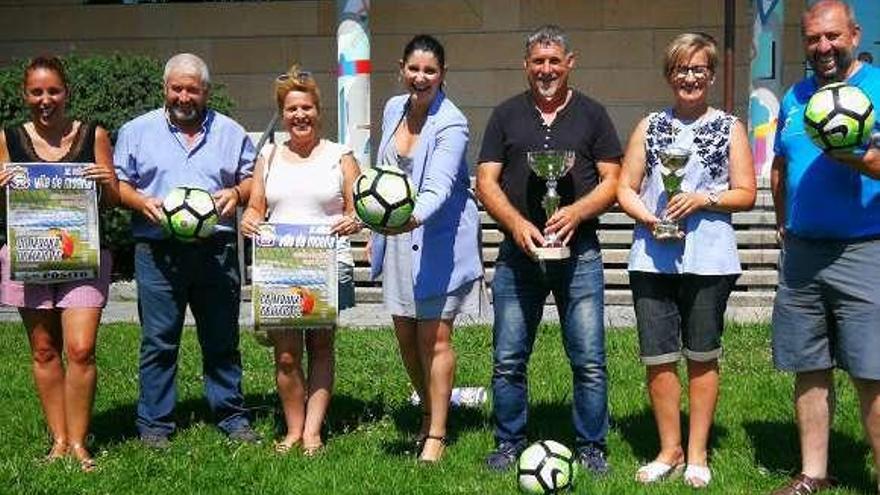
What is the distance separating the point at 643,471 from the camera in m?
5.65

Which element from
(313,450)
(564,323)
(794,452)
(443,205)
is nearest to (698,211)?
(564,323)

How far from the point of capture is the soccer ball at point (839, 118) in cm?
466

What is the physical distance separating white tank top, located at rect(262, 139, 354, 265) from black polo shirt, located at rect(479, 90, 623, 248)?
809mm

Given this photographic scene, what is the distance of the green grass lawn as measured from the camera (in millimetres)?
5602

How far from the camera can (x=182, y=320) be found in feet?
20.7

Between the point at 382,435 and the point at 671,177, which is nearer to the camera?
the point at 671,177

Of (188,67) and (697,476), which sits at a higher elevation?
(188,67)

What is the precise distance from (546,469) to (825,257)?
5.13ft

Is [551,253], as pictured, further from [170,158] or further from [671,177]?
[170,158]

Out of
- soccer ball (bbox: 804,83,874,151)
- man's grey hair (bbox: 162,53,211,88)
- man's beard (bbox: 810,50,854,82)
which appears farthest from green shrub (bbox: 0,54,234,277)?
soccer ball (bbox: 804,83,874,151)

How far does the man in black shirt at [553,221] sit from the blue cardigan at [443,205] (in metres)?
0.16

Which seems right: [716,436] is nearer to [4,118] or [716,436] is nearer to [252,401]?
[252,401]

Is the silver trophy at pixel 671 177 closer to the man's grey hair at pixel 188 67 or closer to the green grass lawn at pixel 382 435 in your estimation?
the green grass lawn at pixel 382 435

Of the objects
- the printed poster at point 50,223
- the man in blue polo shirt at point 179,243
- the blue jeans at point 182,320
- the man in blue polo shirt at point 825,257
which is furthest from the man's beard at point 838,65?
the printed poster at point 50,223
